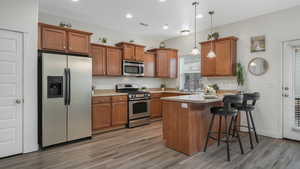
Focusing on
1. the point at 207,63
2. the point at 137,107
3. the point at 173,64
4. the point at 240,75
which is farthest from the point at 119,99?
the point at 240,75

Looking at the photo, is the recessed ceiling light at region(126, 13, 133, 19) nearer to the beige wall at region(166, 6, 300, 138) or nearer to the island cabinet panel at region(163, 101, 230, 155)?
the island cabinet panel at region(163, 101, 230, 155)

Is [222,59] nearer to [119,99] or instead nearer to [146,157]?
[119,99]

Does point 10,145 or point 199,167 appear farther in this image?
point 10,145

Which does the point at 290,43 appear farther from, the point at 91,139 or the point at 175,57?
the point at 91,139

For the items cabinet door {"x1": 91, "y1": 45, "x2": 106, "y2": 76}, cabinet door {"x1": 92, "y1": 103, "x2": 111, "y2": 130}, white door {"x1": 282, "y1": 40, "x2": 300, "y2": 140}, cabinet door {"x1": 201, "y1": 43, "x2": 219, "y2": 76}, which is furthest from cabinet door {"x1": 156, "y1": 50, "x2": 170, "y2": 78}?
white door {"x1": 282, "y1": 40, "x2": 300, "y2": 140}

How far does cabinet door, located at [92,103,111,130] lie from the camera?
429 centimetres

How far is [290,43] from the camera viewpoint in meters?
3.81

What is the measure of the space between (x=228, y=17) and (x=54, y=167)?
4.92 m

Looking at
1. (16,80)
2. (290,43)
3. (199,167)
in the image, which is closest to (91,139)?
(16,80)

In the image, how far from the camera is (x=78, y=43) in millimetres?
3896

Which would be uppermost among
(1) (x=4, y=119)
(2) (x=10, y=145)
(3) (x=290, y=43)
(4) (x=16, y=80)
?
(3) (x=290, y=43)

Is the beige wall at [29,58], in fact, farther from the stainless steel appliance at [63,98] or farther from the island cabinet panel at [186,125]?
the island cabinet panel at [186,125]

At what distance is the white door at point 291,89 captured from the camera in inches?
149

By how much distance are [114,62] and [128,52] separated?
1.85 feet
